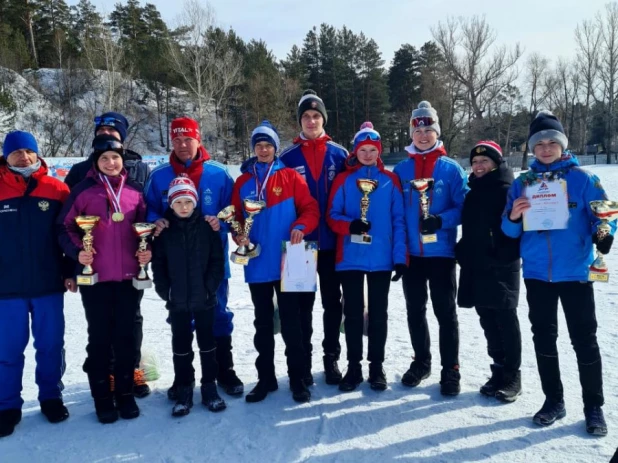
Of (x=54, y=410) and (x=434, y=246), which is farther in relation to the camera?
(x=434, y=246)

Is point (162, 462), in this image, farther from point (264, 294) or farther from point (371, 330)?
point (371, 330)

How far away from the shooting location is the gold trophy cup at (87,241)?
10.8 feet

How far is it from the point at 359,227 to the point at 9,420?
9.96ft

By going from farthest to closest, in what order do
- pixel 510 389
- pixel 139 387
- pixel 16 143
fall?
pixel 139 387
pixel 510 389
pixel 16 143

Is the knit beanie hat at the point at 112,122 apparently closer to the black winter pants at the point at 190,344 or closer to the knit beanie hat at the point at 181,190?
the knit beanie hat at the point at 181,190

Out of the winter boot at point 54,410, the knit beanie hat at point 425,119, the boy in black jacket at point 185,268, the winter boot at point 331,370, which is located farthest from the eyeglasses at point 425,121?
the winter boot at point 54,410

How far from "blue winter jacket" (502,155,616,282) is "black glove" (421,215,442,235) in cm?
68

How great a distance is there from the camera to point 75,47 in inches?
1639

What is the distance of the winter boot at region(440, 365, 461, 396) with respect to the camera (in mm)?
3719

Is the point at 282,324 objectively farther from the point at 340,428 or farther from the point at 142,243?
the point at 142,243

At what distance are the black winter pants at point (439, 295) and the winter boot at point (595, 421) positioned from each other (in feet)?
3.26

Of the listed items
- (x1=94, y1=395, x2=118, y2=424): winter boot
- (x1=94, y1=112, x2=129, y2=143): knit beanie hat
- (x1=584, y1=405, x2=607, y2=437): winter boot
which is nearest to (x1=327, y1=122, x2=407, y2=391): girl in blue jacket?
(x1=584, y1=405, x2=607, y2=437): winter boot

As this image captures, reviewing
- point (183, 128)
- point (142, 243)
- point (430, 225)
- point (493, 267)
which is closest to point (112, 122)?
point (183, 128)

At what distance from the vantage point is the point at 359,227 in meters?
3.65
